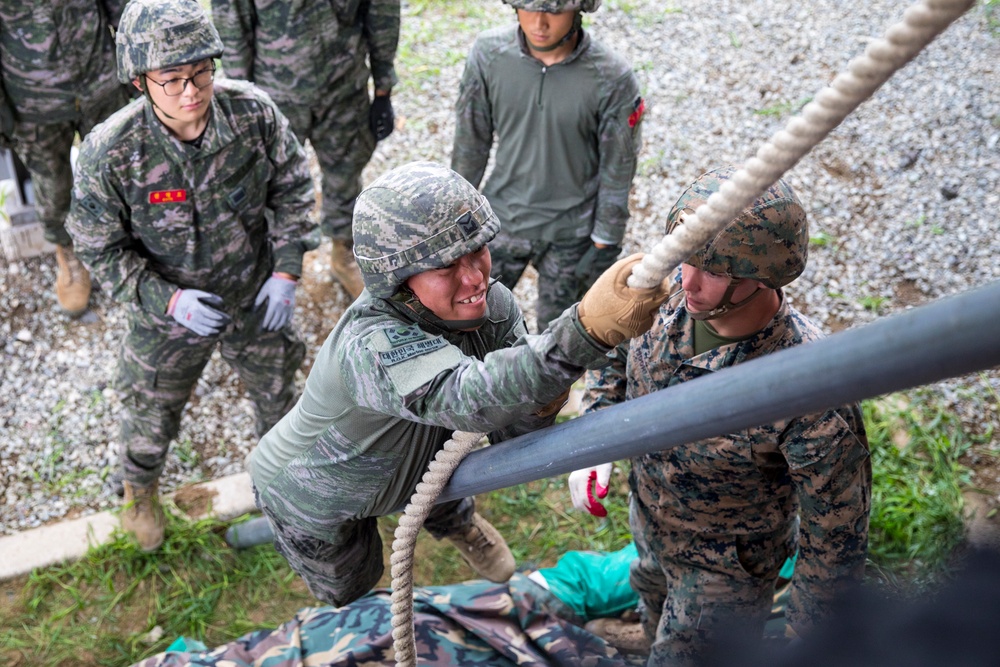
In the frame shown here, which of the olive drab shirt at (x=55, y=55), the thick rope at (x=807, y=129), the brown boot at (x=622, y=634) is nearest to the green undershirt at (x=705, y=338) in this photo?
the thick rope at (x=807, y=129)

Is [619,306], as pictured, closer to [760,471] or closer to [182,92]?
[760,471]

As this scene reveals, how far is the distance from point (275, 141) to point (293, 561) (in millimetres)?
1873

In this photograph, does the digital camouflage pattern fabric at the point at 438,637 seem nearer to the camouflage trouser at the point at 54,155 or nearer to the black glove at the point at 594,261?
the black glove at the point at 594,261

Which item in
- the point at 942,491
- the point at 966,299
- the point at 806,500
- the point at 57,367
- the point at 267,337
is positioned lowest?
the point at 57,367

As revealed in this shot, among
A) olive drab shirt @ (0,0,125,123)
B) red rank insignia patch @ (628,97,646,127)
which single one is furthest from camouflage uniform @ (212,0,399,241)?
red rank insignia patch @ (628,97,646,127)

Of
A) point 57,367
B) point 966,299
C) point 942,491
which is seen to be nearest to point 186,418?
point 57,367

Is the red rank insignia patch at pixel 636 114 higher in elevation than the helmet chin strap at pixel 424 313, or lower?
lower

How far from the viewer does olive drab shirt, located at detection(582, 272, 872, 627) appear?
2.90 m

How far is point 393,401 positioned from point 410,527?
1.51 ft

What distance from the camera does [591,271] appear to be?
198 inches

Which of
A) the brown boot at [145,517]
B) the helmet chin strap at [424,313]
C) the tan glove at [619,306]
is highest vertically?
the tan glove at [619,306]

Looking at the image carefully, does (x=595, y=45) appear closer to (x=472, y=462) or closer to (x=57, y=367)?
(x=472, y=462)

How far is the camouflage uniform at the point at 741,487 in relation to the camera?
2.81m

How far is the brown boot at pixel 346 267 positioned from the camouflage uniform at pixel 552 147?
4.98 ft
